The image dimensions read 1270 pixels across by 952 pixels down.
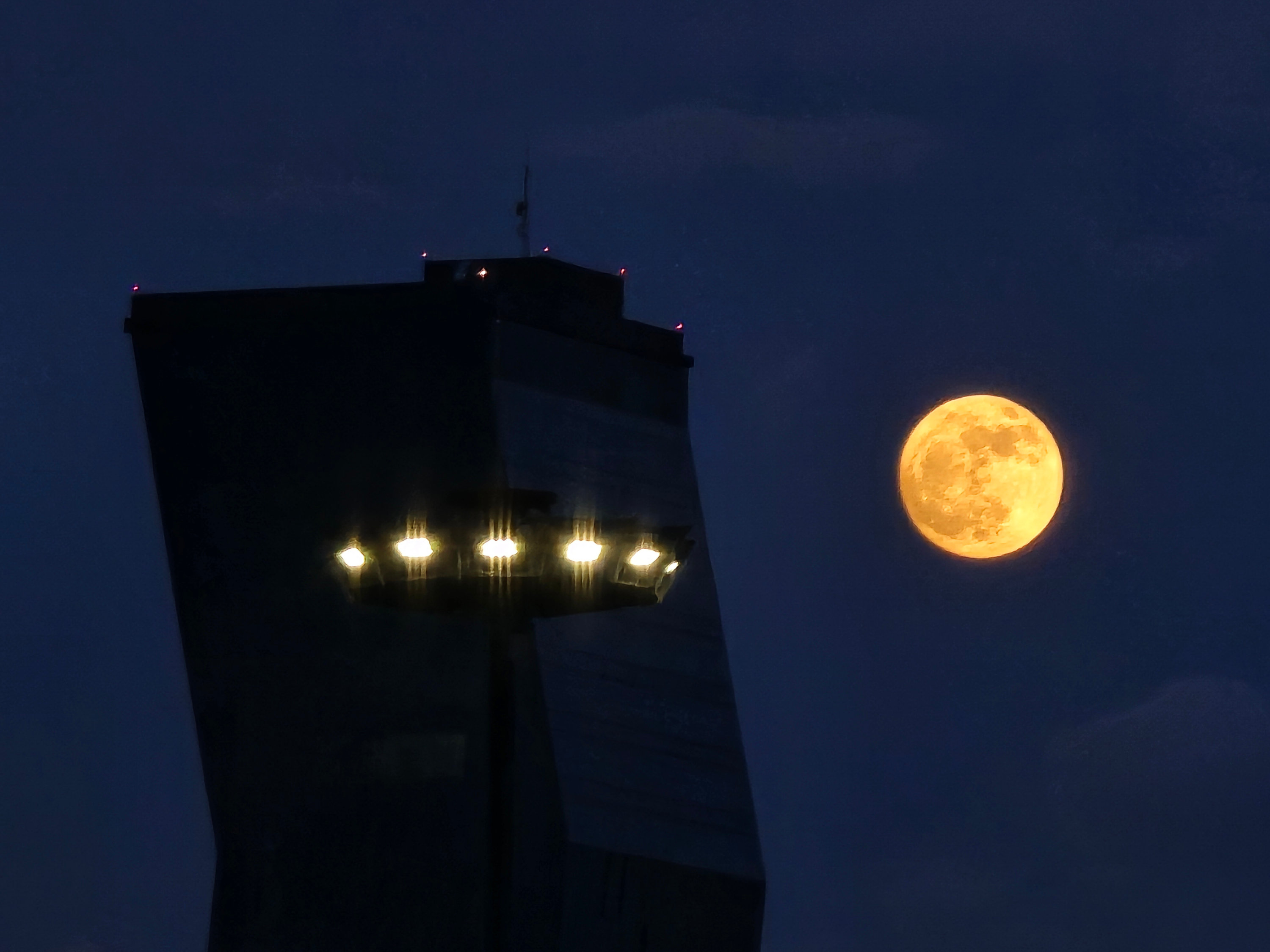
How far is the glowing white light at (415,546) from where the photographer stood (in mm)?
24406

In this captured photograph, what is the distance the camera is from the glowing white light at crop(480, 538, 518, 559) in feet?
79.1

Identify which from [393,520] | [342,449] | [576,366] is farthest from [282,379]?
[393,520]

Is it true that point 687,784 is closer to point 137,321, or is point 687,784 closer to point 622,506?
point 622,506

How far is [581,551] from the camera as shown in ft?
79.4

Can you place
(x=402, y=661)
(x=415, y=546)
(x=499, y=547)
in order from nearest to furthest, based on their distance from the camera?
(x=499, y=547) < (x=415, y=546) < (x=402, y=661)

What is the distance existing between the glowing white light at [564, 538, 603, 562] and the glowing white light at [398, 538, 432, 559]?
1.30 metres

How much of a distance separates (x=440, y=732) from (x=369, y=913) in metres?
5.23

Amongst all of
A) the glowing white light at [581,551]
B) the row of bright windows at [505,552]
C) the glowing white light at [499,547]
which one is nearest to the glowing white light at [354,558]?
the row of bright windows at [505,552]

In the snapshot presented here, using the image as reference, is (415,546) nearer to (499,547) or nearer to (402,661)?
(499,547)

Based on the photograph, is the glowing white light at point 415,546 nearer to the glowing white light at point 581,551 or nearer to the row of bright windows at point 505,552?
the row of bright windows at point 505,552

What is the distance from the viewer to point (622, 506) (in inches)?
2958

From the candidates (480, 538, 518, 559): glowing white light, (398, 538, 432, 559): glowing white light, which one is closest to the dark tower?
(398, 538, 432, 559): glowing white light

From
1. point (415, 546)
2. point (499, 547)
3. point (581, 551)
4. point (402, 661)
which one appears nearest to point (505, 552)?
point (499, 547)

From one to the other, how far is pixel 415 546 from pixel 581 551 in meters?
1.56
